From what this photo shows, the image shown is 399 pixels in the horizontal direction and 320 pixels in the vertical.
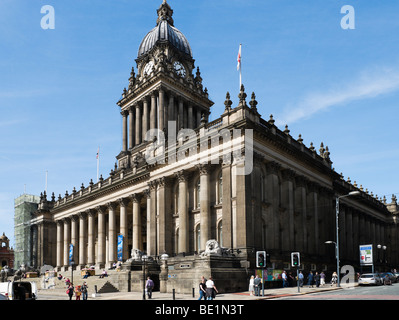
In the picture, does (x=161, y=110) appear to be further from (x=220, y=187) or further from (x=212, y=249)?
(x=212, y=249)

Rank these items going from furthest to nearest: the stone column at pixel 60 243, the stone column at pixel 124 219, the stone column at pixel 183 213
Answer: the stone column at pixel 60 243 → the stone column at pixel 124 219 → the stone column at pixel 183 213

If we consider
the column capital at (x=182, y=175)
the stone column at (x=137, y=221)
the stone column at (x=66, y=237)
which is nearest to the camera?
the column capital at (x=182, y=175)

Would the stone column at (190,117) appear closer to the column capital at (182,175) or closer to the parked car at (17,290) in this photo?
the column capital at (182,175)

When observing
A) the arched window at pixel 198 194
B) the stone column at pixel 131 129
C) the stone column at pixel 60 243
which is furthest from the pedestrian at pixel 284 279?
the stone column at pixel 60 243

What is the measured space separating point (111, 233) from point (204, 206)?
961 inches

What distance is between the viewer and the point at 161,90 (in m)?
71.4

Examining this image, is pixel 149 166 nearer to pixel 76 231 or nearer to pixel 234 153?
pixel 234 153

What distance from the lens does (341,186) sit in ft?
211

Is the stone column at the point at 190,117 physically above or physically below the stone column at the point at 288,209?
above

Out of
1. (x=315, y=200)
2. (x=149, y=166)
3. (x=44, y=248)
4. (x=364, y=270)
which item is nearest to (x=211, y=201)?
(x=149, y=166)

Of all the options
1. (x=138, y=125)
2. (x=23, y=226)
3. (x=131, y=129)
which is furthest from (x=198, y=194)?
(x=23, y=226)

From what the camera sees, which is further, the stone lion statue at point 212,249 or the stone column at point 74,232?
the stone column at point 74,232

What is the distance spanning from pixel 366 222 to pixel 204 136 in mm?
43793

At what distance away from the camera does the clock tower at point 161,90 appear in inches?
2844
